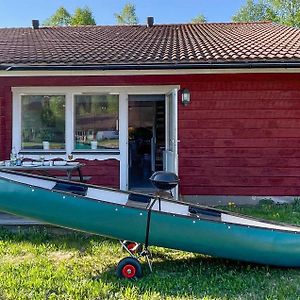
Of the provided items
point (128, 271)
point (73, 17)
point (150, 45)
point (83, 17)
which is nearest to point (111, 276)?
point (128, 271)

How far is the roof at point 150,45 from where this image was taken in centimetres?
725

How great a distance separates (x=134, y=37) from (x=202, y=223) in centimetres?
764

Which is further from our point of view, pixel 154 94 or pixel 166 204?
pixel 154 94

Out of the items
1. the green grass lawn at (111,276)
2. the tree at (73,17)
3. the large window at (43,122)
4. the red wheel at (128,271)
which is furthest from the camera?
the tree at (73,17)

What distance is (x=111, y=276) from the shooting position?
3.94 m

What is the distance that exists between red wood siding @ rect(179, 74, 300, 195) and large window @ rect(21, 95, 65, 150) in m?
2.46

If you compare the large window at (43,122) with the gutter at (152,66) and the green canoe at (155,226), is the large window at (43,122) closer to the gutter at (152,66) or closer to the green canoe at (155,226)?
the gutter at (152,66)

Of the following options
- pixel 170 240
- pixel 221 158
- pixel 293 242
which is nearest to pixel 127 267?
pixel 170 240

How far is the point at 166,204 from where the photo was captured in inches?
182

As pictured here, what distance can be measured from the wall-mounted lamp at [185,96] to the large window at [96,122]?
1.35 meters

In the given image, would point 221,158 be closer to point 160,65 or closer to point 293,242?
point 160,65

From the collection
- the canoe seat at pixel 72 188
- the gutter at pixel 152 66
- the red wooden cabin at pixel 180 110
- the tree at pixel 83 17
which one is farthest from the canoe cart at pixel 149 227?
the tree at pixel 83 17

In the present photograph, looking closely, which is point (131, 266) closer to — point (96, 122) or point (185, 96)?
point (185, 96)

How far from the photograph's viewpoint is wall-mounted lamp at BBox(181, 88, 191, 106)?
7.45m
